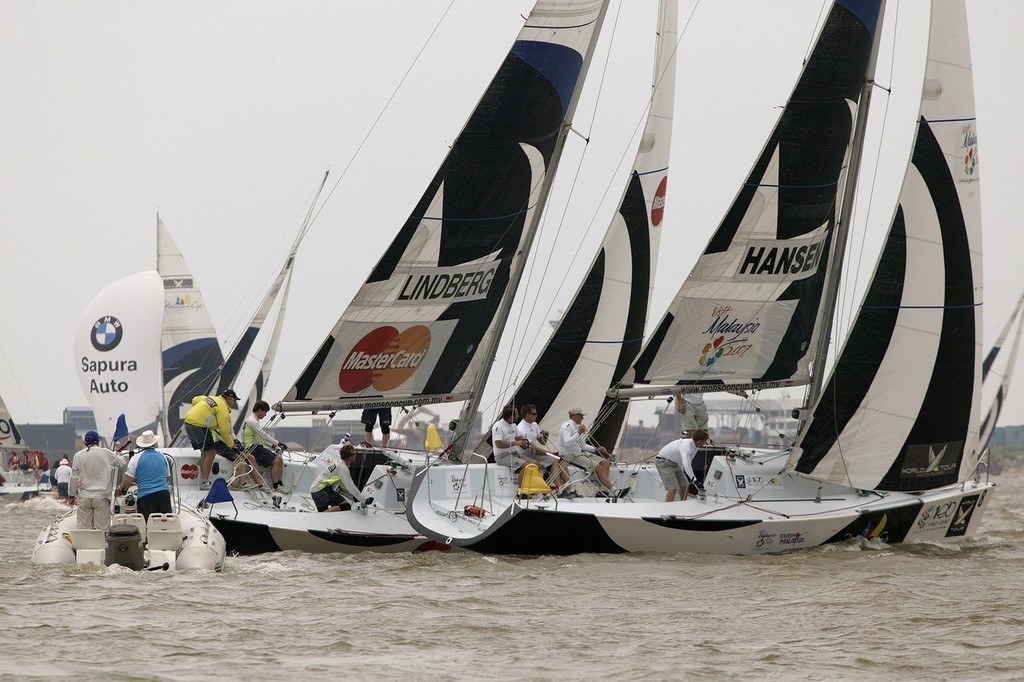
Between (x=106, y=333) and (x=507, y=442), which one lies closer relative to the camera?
(x=507, y=442)

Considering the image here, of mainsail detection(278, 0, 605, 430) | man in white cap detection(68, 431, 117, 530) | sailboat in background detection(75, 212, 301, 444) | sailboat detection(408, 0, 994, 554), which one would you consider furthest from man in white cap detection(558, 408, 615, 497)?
sailboat in background detection(75, 212, 301, 444)

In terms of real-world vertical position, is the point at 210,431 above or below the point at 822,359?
below

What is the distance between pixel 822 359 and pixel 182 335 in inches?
928

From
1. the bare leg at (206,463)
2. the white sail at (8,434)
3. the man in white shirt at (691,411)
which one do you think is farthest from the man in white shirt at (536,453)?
the white sail at (8,434)

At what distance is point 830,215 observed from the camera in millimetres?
19562

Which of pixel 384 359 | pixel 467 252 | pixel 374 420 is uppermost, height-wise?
pixel 467 252

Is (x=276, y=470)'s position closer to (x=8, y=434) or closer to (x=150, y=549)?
(x=150, y=549)

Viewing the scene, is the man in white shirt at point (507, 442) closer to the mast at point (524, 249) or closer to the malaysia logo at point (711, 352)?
the mast at point (524, 249)

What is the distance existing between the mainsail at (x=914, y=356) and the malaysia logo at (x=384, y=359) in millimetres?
5119

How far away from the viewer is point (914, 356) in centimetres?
1797

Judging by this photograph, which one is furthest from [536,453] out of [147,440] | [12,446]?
[12,446]

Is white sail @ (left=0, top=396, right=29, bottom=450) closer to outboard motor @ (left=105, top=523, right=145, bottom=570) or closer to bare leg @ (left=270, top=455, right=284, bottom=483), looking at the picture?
bare leg @ (left=270, top=455, right=284, bottom=483)

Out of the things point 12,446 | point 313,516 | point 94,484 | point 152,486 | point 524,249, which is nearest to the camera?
point 94,484

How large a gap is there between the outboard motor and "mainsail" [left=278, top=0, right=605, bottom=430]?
3736 millimetres
